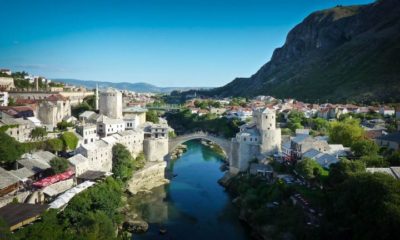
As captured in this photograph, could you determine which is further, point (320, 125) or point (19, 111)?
point (320, 125)

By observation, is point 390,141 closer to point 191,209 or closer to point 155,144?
point 191,209

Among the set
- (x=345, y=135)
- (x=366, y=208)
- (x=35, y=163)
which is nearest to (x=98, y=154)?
(x=35, y=163)

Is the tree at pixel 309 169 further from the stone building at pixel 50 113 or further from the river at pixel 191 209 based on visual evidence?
the stone building at pixel 50 113

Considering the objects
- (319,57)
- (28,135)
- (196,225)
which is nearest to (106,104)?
(28,135)

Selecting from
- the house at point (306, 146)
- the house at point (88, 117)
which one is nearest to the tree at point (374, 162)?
the house at point (306, 146)

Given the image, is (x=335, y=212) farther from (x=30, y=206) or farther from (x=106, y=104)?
(x=106, y=104)

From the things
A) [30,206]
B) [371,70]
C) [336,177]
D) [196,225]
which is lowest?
[196,225]

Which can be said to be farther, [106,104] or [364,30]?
[364,30]
